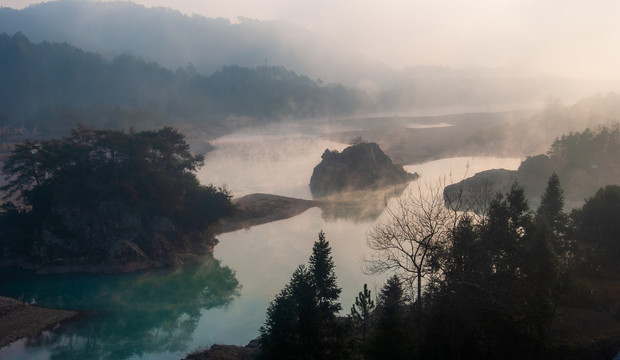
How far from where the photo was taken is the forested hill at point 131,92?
4126 inches

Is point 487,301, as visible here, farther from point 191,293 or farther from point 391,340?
point 191,293

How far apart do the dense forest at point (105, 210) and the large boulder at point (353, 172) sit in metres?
20.5

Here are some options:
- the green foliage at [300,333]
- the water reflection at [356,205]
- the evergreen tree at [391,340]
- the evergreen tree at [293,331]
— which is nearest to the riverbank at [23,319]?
the green foliage at [300,333]

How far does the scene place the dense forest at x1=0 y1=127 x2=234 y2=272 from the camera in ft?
99.5

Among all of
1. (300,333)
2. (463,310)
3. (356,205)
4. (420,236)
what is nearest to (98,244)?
(300,333)

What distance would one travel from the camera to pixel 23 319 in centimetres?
2339

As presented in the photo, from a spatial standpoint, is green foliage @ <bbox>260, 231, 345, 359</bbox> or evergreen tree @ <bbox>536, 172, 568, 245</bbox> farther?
evergreen tree @ <bbox>536, 172, 568, 245</bbox>

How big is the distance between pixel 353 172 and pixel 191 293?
99.0 feet

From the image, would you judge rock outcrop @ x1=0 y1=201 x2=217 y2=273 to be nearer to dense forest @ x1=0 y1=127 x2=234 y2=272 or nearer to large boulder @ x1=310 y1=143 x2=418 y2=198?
dense forest @ x1=0 y1=127 x2=234 y2=272

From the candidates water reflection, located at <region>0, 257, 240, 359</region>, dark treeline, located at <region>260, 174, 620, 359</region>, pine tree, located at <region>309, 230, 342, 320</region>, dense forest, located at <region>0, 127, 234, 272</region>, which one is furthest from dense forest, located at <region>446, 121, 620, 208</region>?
pine tree, located at <region>309, 230, 342, 320</region>

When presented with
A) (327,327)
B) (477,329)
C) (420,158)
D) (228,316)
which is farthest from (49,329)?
(420,158)

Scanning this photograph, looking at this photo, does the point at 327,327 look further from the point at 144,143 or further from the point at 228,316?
the point at 144,143

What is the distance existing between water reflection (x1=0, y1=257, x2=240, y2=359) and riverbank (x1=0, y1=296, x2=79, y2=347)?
823 mm

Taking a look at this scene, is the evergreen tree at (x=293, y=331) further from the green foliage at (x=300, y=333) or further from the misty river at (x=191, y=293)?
the misty river at (x=191, y=293)
